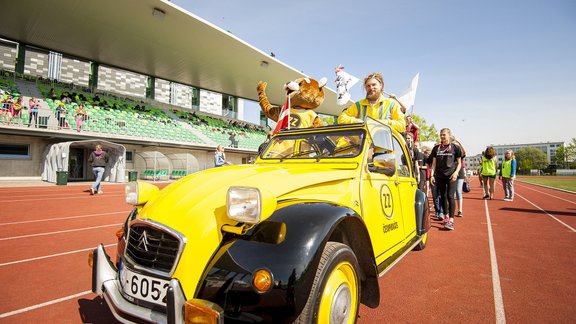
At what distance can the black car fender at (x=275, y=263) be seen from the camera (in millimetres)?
1347

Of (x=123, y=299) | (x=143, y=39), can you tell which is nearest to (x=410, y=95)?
(x=123, y=299)

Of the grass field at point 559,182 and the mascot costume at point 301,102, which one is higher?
the mascot costume at point 301,102

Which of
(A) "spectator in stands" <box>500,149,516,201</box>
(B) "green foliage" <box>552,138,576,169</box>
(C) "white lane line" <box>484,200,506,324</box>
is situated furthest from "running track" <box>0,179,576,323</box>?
(B) "green foliage" <box>552,138,576,169</box>

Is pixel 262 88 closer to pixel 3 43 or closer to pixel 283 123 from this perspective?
pixel 283 123

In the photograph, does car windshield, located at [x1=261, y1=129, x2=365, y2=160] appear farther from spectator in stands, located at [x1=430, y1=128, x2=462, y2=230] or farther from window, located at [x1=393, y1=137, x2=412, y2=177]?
spectator in stands, located at [x1=430, y1=128, x2=462, y2=230]

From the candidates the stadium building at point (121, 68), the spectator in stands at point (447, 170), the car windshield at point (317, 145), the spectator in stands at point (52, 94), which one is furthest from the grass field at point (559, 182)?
the spectator in stands at point (52, 94)

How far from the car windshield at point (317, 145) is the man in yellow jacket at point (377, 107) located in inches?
34.8

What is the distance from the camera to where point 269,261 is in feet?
4.68

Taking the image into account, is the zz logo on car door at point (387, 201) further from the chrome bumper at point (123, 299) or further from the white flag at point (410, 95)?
the white flag at point (410, 95)

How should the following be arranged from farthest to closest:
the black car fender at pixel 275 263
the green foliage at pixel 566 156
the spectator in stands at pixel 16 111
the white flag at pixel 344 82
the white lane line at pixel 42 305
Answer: the green foliage at pixel 566 156 → the spectator in stands at pixel 16 111 → the white flag at pixel 344 82 → the white lane line at pixel 42 305 → the black car fender at pixel 275 263

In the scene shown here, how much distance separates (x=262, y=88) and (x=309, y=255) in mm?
4644

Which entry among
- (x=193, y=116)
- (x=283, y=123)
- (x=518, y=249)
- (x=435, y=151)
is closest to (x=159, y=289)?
(x=283, y=123)

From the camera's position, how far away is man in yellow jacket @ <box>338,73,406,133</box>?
3.95 metres

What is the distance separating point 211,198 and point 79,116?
22.1 m
